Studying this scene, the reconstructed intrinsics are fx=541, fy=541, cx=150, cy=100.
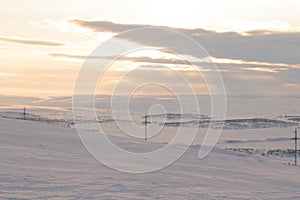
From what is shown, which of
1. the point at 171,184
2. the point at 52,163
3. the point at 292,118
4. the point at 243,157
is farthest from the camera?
the point at 292,118

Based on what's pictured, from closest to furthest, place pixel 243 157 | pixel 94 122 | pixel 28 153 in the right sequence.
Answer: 1. pixel 28 153
2. pixel 243 157
3. pixel 94 122

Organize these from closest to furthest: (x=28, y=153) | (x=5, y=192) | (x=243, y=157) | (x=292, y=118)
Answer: (x=5, y=192) < (x=28, y=153) < (x=243, y=157) < (x=292, y=118)

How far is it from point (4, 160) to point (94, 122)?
118 feet

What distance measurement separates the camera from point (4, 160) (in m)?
17.2

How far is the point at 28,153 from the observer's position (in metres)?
19.2

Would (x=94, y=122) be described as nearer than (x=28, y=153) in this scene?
No

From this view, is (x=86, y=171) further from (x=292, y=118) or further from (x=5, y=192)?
(x=292, y=118)

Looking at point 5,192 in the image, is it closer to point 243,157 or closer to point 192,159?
point 192,159

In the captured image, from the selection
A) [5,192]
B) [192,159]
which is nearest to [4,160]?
[5,192]

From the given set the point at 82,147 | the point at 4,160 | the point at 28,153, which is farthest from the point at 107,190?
the point at 82,147

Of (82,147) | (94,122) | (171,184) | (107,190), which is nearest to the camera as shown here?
(107,190)

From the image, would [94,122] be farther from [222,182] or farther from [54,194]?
[54,194]

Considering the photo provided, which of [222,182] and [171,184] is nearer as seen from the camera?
[171,184]

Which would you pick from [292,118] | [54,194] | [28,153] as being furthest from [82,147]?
[292,118]
